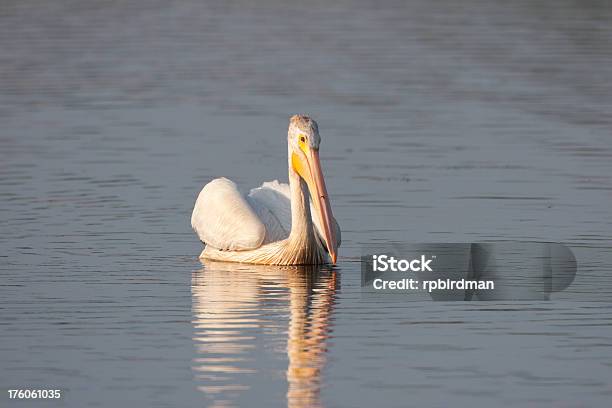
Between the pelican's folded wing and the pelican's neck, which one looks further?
the pelican's folded wing

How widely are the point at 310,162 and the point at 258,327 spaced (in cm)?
237

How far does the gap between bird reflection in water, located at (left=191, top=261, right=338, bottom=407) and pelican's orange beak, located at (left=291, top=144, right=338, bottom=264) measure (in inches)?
11.9

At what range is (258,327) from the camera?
1007 centimetres

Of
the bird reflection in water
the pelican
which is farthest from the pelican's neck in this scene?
the bird reflection in water

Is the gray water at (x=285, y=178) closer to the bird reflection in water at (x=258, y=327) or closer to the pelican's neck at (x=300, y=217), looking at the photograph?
the bird reflection in water at (x=258, y=327)

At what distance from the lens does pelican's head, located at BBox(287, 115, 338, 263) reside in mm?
12086

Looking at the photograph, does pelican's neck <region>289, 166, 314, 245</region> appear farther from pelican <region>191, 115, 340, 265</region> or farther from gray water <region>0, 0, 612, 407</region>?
gray water <region>0, 0, 612, 407</region>

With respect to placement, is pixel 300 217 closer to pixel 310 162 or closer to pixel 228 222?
pixel 310 162

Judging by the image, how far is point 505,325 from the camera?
1009 centimetres

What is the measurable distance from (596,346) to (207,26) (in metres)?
22.3

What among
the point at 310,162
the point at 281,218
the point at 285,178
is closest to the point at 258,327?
the point at 310,162

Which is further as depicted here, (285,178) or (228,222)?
(285,178)

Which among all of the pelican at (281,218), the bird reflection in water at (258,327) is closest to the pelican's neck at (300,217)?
the pelican at (281,218)

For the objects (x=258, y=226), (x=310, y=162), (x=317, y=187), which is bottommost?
(x=258, y=226)
